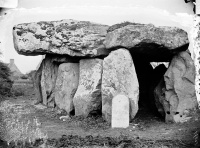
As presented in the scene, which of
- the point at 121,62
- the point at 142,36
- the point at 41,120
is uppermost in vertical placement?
the point at 142,36

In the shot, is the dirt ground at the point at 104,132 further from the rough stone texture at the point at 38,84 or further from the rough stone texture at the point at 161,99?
the rough stone texture at the point at 38,84

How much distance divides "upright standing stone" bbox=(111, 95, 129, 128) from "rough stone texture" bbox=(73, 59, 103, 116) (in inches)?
52.2

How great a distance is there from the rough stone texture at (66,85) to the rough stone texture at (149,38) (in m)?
2.15

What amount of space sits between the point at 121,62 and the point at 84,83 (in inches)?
72.4

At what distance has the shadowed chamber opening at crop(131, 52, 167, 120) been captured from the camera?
11828mm

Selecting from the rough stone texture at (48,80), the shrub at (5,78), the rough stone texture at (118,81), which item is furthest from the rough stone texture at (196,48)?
the shrub at (5,78)

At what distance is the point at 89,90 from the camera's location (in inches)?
434

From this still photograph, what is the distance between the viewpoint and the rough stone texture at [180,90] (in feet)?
Result: 33.4

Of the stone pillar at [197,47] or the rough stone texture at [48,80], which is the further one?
the rough stone texture at [48,80]

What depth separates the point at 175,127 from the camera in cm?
961

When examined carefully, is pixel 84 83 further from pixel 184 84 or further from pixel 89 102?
pixel 184 84

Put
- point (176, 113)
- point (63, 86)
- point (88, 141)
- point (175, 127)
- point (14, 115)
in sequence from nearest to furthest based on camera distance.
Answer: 1. point (88, 141)
2. point (175, 127)
3. point (176, 113)
4. point (14, 115)
5. point (63, 86)

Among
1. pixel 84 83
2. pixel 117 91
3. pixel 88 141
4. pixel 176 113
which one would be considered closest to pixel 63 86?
pixel 84 83

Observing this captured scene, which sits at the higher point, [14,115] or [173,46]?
[173,46]
